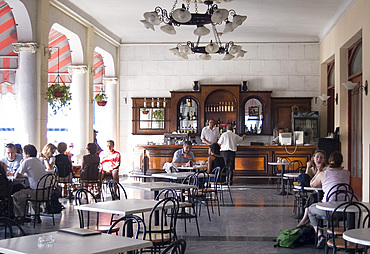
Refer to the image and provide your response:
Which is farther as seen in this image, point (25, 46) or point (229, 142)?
point (229, 142)

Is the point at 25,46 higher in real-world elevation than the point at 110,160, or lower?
higher

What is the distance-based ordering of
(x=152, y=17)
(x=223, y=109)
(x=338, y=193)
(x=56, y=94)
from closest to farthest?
(x=338, y=193), (x=152, y=17), (x=56, y=94), (x=223, y=109)

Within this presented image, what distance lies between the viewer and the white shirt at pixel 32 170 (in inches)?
318

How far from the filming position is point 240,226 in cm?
815

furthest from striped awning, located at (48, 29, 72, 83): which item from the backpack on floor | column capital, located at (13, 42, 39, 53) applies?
the backpack on floor

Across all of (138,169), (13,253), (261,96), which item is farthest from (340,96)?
(13,253)

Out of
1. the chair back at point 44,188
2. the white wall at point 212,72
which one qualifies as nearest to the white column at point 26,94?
the chair back at point 44,188

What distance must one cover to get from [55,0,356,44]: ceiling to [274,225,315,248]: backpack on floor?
681 centimetres

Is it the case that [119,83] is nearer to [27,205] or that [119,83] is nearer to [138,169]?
[138,169]

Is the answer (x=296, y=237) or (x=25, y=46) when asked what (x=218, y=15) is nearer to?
(x=296, y=237)

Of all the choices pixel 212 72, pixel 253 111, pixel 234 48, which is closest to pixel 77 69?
pixel 234 48

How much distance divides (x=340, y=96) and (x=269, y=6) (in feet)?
9.41

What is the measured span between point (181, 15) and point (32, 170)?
318 centimetres

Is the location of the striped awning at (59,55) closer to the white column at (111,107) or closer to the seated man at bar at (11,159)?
the white column at (111,107)
